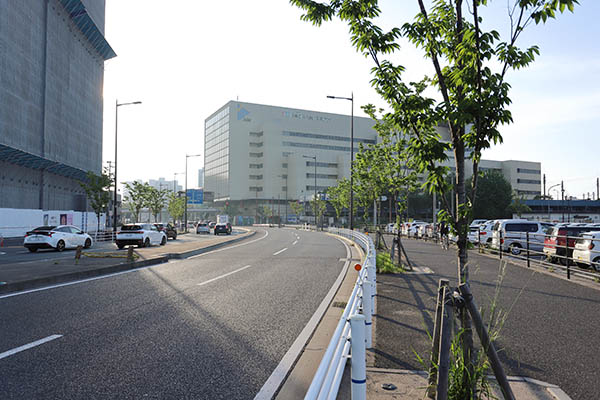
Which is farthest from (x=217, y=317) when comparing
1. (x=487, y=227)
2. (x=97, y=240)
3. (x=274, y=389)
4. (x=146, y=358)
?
(x=97, y=240)

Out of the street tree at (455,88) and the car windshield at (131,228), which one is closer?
the street tree at (455,88)

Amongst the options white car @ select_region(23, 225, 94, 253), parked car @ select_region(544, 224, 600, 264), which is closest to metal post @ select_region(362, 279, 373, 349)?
parked car @ select_region(544, 224, 600, 264)

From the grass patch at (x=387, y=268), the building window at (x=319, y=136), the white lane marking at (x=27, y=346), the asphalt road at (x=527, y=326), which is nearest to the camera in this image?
the asphalt road at (x=527, y=326)

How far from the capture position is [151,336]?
19.6 feet

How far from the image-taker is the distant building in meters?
37.5

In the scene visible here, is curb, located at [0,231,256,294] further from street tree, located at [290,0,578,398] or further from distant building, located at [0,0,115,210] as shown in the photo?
distant building, located at [0,0,115,210]

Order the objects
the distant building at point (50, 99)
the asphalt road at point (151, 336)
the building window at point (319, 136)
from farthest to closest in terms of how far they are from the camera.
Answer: the building window at point (319, 136) < the distant building at point (50, 99) < the asphalt road at point (151, 336)

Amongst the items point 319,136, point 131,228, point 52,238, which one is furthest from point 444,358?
point 319,136

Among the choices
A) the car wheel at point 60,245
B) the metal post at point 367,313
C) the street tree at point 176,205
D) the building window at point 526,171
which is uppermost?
the building window at point 526,171

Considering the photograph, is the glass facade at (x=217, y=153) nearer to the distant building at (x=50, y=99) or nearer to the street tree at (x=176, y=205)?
the street tree at (x=176, y=205)

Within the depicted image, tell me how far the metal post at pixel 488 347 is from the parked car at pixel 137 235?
2433cm

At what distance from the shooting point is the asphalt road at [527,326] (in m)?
4.83

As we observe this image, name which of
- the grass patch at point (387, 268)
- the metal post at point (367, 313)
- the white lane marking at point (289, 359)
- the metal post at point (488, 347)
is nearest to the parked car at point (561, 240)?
the grass patch at point (387, 268)

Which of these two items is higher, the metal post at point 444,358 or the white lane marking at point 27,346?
the metal post at point 444,358
